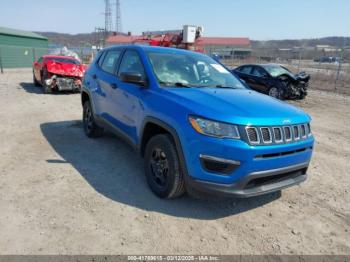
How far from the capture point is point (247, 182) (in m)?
3.05

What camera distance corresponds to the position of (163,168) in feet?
12.0

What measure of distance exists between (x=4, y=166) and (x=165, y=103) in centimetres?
287

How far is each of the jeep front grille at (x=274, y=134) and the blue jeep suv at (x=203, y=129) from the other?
0.03 ft

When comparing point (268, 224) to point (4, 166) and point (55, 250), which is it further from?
point (4, 166)

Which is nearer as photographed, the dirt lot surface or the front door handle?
the dirt lot surface

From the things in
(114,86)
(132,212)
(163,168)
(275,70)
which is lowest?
(132,212)

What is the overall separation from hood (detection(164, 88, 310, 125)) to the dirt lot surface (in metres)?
1.15

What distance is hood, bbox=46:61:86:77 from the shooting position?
1147 centimetres

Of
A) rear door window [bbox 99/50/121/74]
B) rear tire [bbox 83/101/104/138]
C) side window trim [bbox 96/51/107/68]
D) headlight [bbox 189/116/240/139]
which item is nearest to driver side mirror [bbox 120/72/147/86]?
headlight [bbox 189/116/240/139]

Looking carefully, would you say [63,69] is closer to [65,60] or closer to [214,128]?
[65,60]

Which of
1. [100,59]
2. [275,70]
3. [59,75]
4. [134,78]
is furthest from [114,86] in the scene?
[275,70]

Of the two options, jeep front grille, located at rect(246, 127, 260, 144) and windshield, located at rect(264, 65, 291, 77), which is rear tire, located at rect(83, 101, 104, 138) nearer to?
jeep front grille, located at rect(246, 127, 260, 144)

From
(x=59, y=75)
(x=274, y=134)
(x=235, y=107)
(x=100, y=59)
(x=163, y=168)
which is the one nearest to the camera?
(x=274, y=134)

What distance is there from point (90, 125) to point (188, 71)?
8.82ft
